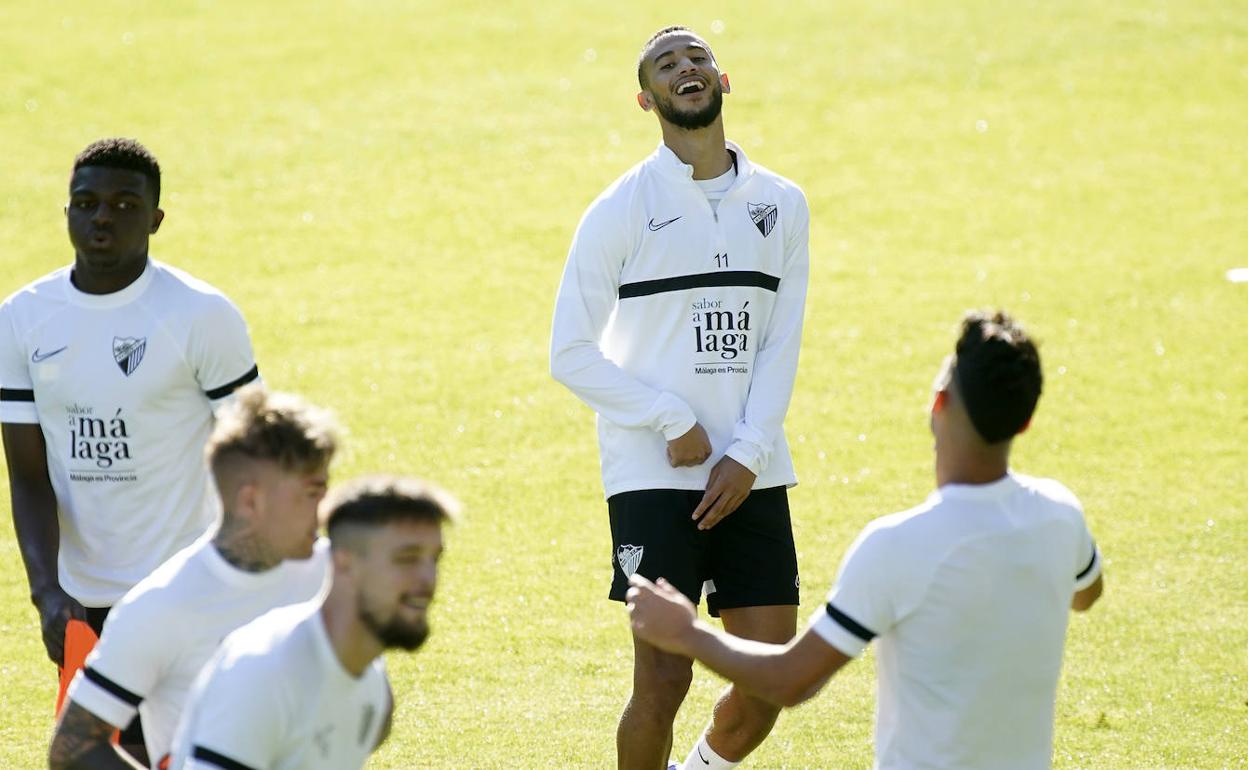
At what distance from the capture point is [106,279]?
16.5 ft

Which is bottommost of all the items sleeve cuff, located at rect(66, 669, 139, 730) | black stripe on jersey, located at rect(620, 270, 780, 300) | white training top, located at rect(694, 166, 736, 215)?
sleeve cuff, located at rect(66, 669, 139, 730)

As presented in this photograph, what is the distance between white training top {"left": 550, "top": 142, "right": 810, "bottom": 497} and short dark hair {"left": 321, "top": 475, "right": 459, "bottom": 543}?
2.32m

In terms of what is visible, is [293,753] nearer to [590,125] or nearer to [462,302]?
[462,302]

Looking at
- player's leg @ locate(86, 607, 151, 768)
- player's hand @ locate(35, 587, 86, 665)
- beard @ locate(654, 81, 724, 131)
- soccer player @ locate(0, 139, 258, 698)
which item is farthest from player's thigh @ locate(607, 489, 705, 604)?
player's hand @ locate(35, 587, 86, 665)

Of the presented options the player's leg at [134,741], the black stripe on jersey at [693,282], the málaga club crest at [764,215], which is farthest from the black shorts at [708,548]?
the player's leg at [134,741]

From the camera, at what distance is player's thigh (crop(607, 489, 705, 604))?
548 centimetres

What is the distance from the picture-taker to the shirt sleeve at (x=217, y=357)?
4957 mm

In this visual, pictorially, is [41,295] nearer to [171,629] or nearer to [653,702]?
[171,629]

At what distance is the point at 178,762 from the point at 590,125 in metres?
14.1

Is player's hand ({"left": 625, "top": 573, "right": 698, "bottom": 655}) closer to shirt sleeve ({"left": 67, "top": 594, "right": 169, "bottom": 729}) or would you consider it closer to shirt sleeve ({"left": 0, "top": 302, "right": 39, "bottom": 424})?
shirt sleeve ({"left": 67, "top": 594, "right": 169, "bottom": 729})

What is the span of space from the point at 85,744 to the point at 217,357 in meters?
1.66

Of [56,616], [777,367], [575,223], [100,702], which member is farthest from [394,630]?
[575,223]

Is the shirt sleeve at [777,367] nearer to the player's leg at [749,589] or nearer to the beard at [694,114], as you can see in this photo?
the player's leg at [749,589]

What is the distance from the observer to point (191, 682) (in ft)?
12.1
